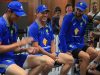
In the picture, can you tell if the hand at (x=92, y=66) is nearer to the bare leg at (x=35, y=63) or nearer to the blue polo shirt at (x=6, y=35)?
the bare leg at (x=35, y=63)

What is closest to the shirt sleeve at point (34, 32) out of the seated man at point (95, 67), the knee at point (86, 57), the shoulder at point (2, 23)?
the shoulder at point (2, 23)

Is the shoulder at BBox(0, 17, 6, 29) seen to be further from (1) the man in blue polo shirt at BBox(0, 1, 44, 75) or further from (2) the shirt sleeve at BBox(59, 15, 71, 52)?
(2) the shirt sleeve at BBox(59, 15, 71, 52)

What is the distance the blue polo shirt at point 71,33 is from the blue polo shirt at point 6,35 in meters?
1.67

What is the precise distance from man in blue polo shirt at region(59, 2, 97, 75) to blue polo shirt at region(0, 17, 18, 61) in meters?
1.68

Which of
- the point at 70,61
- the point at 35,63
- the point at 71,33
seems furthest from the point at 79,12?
the point at 35,63

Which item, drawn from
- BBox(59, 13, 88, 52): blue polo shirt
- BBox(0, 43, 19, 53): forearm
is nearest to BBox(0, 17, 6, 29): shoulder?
BBox(0, 43, 19, 53): forearm

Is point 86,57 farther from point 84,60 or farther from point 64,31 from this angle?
point 64,31

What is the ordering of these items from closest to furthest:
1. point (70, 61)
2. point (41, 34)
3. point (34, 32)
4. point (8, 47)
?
point (8, 47)
point (34, 32)
point (41, 34)
point (70, 61)

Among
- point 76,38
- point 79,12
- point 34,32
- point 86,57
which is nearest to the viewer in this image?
point 34,32

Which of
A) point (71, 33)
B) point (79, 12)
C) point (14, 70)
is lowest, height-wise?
point (14, 70)

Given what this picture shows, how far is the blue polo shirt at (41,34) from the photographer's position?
6164 millimetres

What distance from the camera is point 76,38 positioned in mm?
6988

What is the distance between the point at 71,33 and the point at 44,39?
80 centimetres

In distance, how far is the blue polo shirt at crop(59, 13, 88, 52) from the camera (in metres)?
6.86
